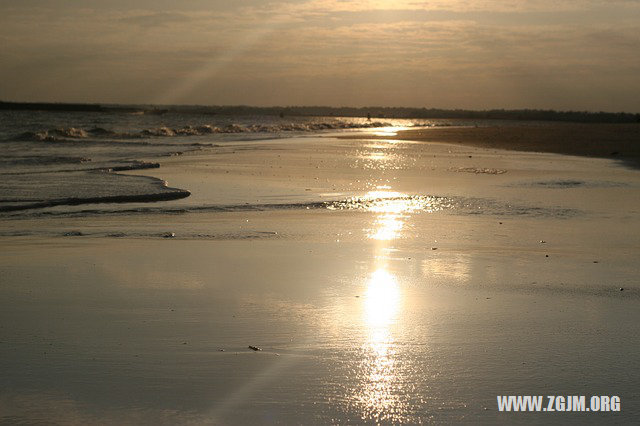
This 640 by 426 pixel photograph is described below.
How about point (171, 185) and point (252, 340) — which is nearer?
point (252, 340)

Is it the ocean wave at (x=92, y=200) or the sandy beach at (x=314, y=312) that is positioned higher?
the sandy beach at (x=314, y=312)

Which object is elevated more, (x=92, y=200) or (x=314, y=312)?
(x=314, y=312)

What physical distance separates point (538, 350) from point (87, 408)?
9.05 ft

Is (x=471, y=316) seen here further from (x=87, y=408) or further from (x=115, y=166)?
(x=115, y=166)

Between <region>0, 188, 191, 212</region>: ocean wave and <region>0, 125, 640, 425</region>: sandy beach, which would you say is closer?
<region>0, 125, 640, 425</region>: sandy beach

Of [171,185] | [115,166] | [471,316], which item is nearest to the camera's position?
[471,316]

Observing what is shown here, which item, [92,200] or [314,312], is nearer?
[314,312]

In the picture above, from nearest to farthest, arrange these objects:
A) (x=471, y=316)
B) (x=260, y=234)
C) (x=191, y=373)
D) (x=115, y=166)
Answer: (x=191, y=373)
(x=471, y=316)
(x=260, y=234)
(x=115, y=166)

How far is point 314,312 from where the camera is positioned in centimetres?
593

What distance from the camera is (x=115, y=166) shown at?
66.9 ft

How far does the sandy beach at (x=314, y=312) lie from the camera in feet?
13.9

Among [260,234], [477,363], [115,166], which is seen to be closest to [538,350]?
[477,363]

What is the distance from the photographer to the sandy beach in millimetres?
4227

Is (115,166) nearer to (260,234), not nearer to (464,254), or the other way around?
(260,234)
